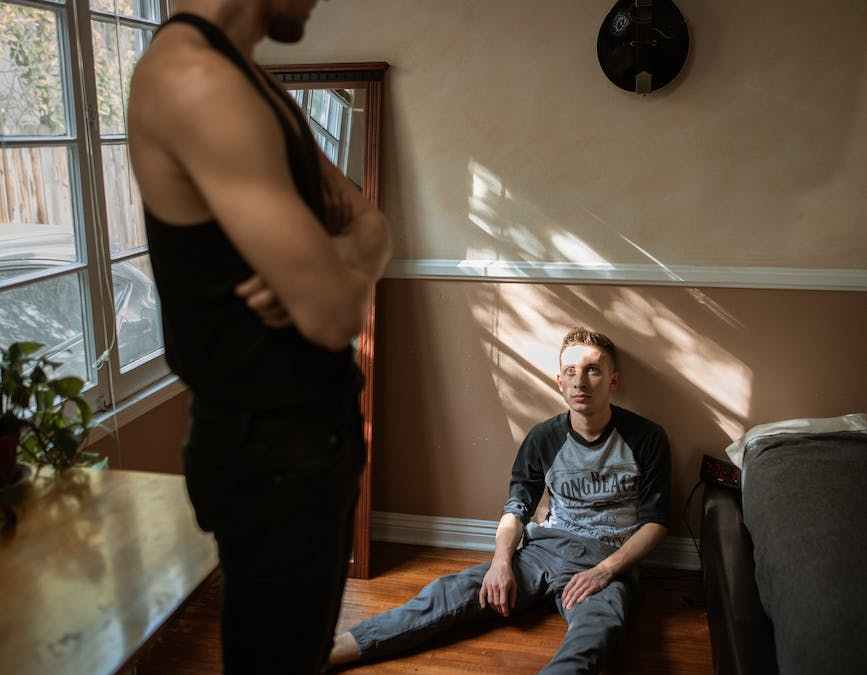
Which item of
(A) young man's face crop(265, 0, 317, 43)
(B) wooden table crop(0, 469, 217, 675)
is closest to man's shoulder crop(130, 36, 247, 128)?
(A) young man's face crop(265, 0, 317, 43)

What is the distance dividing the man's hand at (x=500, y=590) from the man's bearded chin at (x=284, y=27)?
2.07m

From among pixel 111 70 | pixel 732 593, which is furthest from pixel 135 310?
pixel 732 593

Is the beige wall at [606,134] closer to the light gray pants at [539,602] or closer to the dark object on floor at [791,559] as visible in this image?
the dark object on floor at [791,559]

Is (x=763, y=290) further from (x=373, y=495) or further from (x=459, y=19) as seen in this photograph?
(x=373, y=495)

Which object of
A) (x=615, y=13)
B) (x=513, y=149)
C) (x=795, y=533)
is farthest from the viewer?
(x=513, y=149)

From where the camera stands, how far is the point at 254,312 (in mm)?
972

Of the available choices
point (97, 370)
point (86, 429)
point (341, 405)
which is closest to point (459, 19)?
point (97, 370)

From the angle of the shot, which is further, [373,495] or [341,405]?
[373,495]

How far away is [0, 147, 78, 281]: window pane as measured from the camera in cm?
223

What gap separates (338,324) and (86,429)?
1.21 m

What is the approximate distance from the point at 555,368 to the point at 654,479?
1.74ft

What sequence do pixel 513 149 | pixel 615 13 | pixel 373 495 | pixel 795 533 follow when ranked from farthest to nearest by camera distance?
pixel 373 495
pixel 513 149
pixel 615 13
pixel 795 533

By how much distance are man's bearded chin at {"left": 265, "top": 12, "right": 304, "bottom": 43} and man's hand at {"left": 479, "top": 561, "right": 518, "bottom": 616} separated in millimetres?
2074

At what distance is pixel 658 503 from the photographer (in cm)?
292
